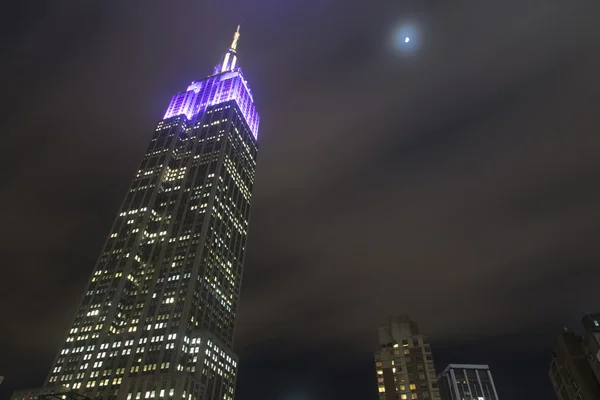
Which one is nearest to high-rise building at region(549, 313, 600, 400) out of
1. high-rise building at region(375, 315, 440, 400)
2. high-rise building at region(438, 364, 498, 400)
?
high-rise building at region(375, 315, 440, 400)

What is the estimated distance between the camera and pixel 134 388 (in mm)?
126562

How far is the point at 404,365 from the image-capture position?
139 metres

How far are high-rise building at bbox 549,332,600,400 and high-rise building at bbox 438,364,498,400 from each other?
6657 centimetres

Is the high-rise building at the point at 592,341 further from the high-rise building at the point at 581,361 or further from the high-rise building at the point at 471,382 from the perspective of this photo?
the high-rise building at the point at 471,382

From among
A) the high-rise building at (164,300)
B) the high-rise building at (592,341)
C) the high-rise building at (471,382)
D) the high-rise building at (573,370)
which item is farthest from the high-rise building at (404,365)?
the high-rise building at (471,382)

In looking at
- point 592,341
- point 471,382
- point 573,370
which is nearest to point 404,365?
point 573,370

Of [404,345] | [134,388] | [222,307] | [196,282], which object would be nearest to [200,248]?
[196,282]

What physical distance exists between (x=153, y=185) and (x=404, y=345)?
133m

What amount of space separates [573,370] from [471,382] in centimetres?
8885

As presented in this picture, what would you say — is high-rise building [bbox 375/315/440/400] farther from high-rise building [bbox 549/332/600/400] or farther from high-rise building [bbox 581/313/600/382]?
high-rise building [bbox 581/313/600/382]

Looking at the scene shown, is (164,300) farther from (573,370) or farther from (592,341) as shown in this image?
(592,341)

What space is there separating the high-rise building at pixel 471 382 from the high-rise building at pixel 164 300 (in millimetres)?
105910

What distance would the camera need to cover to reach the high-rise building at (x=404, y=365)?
13262 centimetres

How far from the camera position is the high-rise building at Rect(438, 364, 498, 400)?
189m
